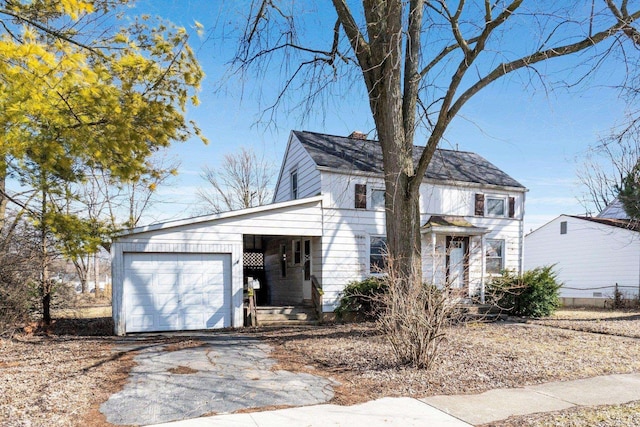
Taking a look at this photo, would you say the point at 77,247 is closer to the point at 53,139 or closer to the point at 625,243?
the point at 53,139

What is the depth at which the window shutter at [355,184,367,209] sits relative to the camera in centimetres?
1277

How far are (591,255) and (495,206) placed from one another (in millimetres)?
7901

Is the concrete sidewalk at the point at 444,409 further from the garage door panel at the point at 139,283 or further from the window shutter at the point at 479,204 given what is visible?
the window shutter at the point at 479,204

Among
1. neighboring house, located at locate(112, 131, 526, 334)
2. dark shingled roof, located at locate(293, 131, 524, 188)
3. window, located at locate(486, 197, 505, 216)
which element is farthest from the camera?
window, located at locate(486, 197, 505, 216)

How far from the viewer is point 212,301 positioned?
37.1 feet

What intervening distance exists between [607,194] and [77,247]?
32.5 metres

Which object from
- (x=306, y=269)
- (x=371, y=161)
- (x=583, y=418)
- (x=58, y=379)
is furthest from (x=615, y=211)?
(x=58, y=379)

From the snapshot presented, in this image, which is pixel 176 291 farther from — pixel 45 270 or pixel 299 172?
pixel 299 172

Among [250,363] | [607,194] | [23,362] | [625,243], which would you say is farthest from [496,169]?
[607,194]

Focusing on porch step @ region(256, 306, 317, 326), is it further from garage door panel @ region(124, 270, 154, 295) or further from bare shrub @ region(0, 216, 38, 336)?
bare shrub @ region(0, 216, 38, 336)

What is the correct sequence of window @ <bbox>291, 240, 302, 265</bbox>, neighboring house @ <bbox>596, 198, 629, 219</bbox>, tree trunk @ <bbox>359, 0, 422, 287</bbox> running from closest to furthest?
1. tree trunk @ <bbox>359, 0, 422, 287</bbox>
2. window @ <bbox>291, 240, 302, 265</bbox>
3. neighboring house @ <bbox>596, 198, 629, 219</bbox>

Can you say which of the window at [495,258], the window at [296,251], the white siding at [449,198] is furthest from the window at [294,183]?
the window at [495,258]

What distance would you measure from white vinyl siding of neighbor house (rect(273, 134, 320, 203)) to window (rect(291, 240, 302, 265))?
157 cm

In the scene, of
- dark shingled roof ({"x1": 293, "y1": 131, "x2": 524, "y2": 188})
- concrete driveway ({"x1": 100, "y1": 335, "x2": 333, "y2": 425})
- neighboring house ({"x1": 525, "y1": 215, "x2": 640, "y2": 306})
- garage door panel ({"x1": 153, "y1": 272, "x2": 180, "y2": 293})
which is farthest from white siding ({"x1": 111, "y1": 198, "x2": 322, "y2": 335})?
neighboring house ({"x1": 525, "y1": 215, "x2": 640, "y2": 306})
